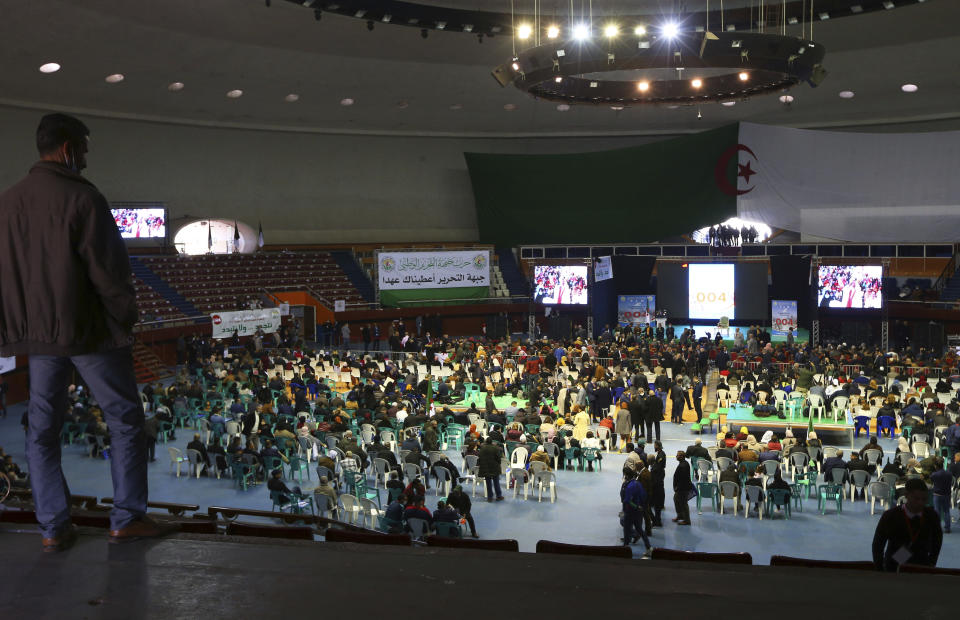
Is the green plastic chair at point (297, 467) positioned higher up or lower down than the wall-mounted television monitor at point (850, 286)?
lower down

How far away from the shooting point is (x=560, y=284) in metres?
37.2

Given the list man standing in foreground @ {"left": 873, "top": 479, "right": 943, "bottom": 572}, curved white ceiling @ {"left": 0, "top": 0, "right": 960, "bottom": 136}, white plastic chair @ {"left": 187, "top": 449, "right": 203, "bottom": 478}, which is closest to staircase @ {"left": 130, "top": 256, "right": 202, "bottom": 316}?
curved white ceiling @ {"left": 0, "top": 0, "right": 960, "bottom": 136}

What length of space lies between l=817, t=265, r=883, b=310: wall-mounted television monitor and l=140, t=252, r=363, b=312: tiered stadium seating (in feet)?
59.1

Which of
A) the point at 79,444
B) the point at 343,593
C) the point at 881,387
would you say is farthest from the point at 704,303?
the point at 343,593

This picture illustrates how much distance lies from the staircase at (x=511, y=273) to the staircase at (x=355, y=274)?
6153 millimetres

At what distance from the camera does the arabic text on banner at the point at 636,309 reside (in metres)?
35.2

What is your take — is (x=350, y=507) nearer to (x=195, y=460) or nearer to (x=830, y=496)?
(x=195, y=460)

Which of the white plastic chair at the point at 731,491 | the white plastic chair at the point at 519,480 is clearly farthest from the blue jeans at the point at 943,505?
the white plastic chair at the point at 519,480

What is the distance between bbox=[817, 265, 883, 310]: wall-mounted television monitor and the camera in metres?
32.0

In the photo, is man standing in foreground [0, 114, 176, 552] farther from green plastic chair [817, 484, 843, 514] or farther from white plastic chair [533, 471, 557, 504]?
green plastic chair [817, 484, 843, 514]

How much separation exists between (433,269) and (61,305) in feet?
109

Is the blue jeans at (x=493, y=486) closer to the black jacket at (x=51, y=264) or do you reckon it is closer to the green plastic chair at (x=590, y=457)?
the green plastic chair at (x=590, y=457)

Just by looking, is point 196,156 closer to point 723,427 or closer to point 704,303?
point 704,303

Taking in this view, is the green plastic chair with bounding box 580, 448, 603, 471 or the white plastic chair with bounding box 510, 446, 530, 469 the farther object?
the green plastic chair with bounding box 580, 448, 603, 471
